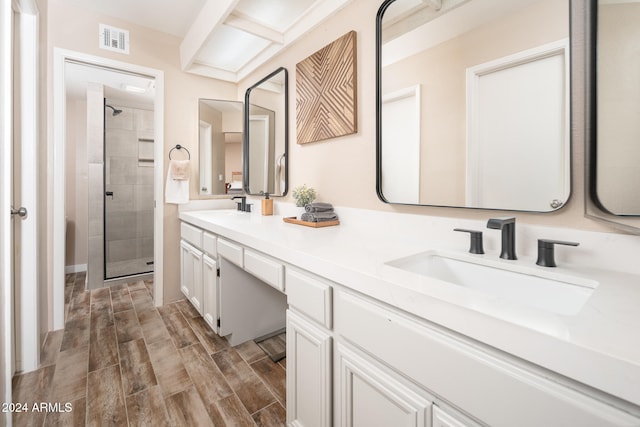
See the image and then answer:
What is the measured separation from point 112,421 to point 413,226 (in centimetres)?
165

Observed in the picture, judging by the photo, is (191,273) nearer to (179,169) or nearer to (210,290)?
(210,290)

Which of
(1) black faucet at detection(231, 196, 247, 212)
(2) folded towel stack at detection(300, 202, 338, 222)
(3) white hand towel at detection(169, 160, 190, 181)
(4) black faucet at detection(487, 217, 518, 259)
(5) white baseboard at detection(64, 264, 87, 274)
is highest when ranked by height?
(3) white hand towel at detection(169, 160, 190, 181)

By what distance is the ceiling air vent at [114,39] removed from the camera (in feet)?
7.36

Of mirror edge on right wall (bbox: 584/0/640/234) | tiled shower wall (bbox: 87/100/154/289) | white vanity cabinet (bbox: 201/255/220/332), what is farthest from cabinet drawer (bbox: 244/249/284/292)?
tiled shower wall (bbox: 87/100/154/289)

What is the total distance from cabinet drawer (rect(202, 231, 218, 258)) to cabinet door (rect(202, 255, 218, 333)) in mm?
42

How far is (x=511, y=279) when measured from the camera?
2.94 feet

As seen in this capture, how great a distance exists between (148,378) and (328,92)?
197 cm

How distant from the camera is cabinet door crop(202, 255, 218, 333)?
1.88 meters

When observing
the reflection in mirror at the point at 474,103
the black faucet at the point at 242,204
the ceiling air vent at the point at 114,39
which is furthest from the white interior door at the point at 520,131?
the ceiling air vent at the point at 114,39

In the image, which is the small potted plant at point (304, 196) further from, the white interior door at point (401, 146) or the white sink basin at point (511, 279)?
the white sink basin at point (511, 279)

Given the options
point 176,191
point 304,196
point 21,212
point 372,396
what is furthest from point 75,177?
point 372,396

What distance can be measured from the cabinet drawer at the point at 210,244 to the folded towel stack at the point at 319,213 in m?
0.63

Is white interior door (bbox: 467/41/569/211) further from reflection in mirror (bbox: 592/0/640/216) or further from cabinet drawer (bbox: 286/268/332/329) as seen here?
cabinet drawer (bbox: 286/268/332/329)

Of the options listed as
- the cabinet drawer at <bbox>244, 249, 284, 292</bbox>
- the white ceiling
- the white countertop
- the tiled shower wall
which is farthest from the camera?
the tiled shower wall
